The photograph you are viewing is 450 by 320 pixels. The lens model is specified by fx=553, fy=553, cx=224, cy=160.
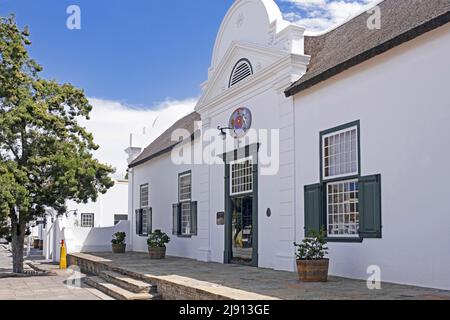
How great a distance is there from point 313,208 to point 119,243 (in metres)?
12.9

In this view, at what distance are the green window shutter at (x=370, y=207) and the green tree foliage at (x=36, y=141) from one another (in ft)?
30.7

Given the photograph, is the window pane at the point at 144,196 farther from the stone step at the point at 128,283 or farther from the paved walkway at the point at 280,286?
the paved walkway at the point at 280,286

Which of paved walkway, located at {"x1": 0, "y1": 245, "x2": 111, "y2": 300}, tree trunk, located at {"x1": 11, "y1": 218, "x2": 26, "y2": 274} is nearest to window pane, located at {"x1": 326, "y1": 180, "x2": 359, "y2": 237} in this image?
paved walkway, located at {"x1": 0, "y1": 245, "x2": 111, "y2": 300}

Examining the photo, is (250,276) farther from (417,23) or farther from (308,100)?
(417,23)

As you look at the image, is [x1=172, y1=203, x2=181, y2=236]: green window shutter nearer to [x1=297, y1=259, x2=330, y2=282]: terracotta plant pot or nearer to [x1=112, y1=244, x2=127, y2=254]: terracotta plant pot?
[x1=112, y1=244, x2=127, y2=254]: terracotta plant pot

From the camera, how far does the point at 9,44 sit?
16.6 m

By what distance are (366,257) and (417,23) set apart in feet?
13.6

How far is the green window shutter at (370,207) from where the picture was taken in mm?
9641

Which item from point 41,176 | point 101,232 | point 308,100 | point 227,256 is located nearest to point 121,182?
point 101,232

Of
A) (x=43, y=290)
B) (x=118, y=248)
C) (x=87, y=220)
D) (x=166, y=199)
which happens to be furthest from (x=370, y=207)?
(x=87, y=220)

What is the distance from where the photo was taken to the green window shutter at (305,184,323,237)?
11.2m

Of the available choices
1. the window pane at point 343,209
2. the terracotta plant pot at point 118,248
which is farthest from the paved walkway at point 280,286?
the terracotta plant pot at point 118,248

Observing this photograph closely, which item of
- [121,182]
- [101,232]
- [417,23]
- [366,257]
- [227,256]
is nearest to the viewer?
[417,23]

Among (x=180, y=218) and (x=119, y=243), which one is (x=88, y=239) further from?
(x=180, y=218)
